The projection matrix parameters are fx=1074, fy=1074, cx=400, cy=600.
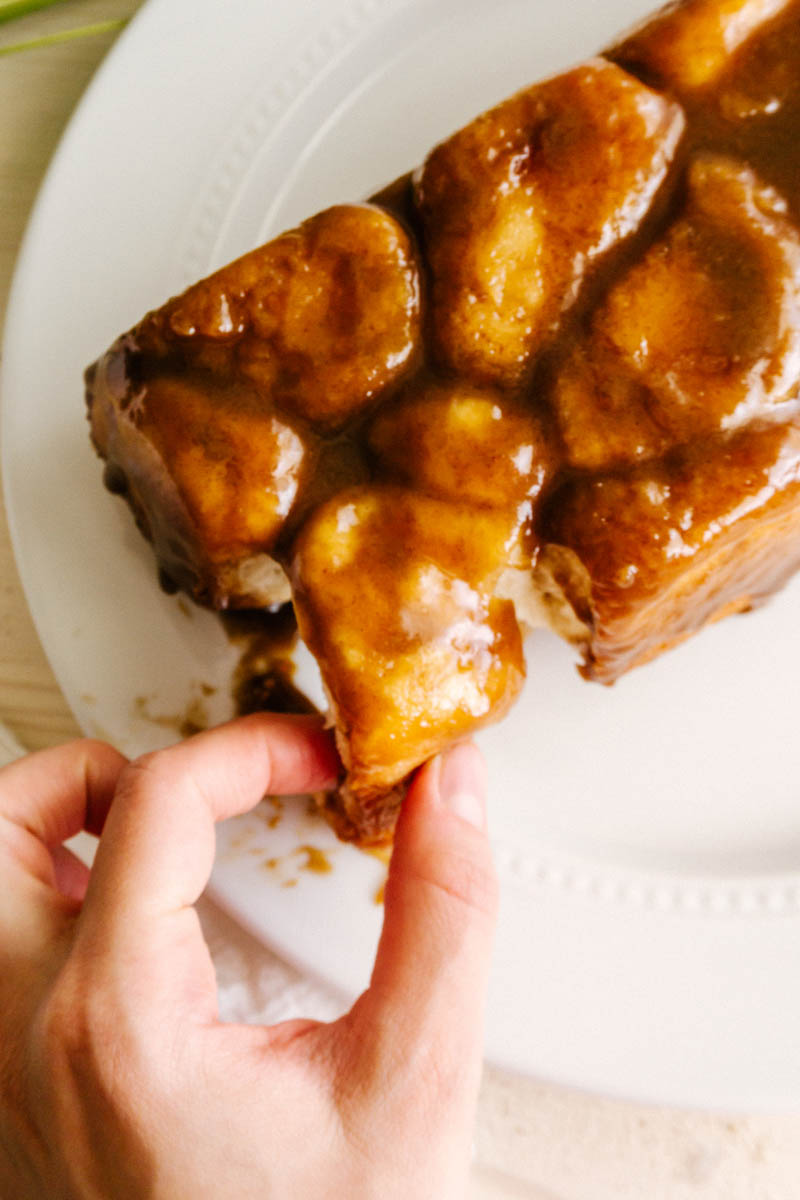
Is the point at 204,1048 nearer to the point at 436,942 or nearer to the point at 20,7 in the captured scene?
the point at 436,942

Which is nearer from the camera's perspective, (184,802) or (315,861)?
(184,802)

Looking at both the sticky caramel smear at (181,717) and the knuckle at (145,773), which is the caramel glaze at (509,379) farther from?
the sticky caramel smear at (181,717)

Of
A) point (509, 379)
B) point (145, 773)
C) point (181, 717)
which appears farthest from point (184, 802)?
point (509, 379)

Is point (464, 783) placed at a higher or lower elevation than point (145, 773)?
lower

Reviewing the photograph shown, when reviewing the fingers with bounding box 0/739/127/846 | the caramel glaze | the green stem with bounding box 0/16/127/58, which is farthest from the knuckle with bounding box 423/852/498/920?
the green stem with bounding box 0/16/127/58

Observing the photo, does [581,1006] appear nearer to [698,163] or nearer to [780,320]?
[780,320]

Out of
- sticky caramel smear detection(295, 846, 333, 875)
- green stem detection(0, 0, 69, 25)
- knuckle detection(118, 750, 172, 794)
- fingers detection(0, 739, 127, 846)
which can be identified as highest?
green stem detection(0, 0, 69, 25)

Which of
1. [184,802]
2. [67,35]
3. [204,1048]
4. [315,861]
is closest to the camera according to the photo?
[204,1048]

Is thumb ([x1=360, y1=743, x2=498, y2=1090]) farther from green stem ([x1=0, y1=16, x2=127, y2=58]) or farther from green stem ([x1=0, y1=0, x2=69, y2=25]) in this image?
green stem ([x1=0, y1=0, x2=69, y2=25])
